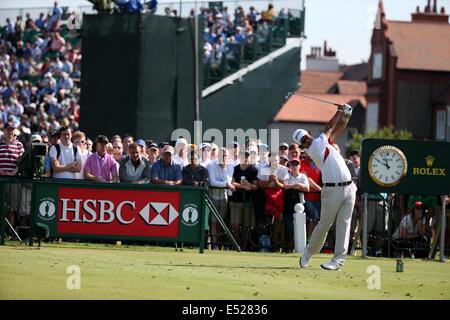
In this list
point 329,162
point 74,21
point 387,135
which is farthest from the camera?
point 387,135

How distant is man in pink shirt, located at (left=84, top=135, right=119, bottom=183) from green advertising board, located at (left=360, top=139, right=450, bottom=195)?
177 inches

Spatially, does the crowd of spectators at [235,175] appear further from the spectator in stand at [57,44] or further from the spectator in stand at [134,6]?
the spectator in stand at [57,44]

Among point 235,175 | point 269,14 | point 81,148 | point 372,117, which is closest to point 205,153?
point 235,175

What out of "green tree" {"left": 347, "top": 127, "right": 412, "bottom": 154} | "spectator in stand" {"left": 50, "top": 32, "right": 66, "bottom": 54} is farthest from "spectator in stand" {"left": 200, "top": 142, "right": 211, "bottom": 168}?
"green tree" {"left": 347, "top": 127, "right": 412, "bottom": 154}

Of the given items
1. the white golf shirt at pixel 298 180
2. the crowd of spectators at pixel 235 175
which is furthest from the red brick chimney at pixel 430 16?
the white golf shirt at pixel 298 180

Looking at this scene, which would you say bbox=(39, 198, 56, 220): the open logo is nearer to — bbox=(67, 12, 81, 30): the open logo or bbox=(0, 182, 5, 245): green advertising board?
bbox=(0, 182, 5, 245): green advertising board

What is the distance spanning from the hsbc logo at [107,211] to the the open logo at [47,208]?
165 mm

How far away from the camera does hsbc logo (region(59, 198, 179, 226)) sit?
19.9m

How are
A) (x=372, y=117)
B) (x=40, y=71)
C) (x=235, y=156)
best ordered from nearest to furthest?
(x=235, y=156)
(x=40, y=71)
(x=372, y=117)

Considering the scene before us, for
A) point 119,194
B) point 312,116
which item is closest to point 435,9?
point 312,116

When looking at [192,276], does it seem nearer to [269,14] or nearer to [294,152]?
[294,152]

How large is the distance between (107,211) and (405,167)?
5.40 meters

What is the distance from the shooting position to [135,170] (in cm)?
2180

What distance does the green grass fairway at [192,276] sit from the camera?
1340cm
